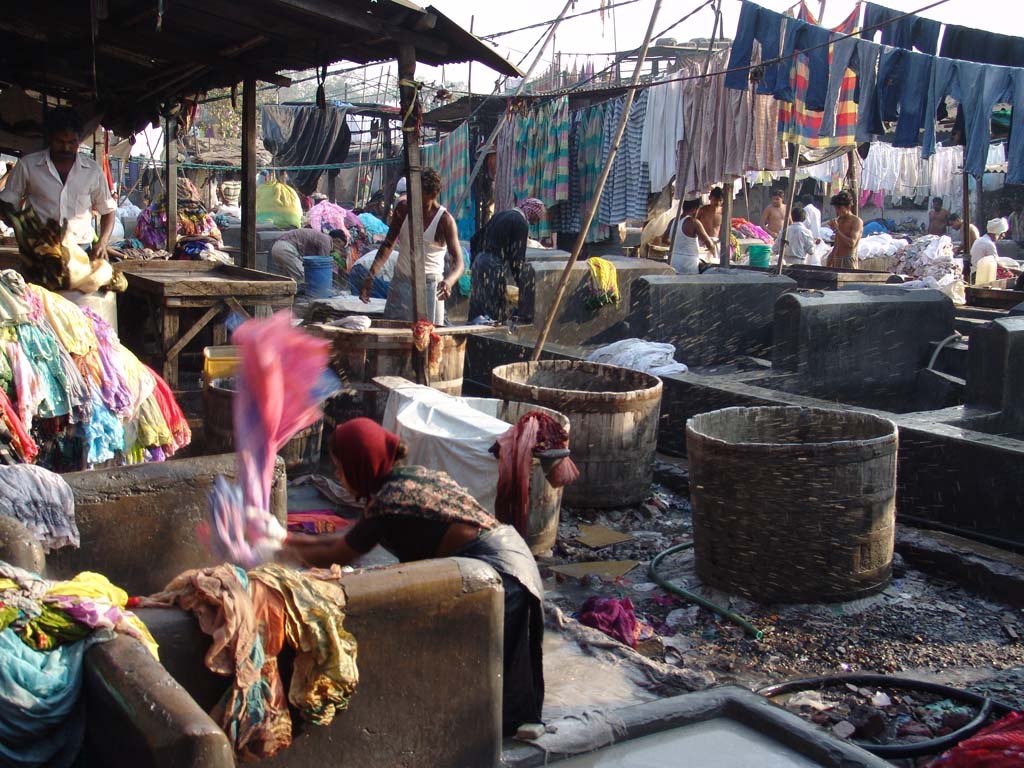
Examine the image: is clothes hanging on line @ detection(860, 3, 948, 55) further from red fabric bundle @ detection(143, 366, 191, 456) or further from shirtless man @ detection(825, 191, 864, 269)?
red fabric bundle @ detection(143, 366, 191, 456)

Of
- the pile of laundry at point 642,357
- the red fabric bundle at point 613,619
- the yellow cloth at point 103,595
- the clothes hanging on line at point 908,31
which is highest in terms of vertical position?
the clothes hanging on line at point 908,31

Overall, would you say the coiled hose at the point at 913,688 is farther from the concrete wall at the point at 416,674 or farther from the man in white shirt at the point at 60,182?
the man in white shirt at the point at 60,182

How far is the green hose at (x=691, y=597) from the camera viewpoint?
16.5 ft

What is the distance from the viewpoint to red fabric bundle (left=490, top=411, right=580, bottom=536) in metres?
5.34

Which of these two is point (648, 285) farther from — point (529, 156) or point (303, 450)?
point (529, 156)

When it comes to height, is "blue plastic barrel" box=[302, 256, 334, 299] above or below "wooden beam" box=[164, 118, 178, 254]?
below

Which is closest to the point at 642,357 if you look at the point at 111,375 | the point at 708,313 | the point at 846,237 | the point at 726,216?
the point at 708,313

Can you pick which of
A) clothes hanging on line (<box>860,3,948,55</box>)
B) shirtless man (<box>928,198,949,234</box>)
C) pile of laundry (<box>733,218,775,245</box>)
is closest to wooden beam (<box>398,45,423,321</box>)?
clothes hanging on line (<box>860,3,948,55</box>)

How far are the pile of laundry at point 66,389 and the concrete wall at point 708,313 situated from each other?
6.26 meters

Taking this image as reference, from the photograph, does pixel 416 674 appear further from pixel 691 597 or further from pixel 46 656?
pixel 691 597

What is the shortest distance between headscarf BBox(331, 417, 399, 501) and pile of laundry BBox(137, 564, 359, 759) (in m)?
0.86

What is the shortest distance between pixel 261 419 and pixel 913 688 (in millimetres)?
3221

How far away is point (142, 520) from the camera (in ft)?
12.7

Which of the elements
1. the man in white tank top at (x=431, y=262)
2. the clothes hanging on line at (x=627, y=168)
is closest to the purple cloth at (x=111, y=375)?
the man in white tank top at (x=431, y=262)
